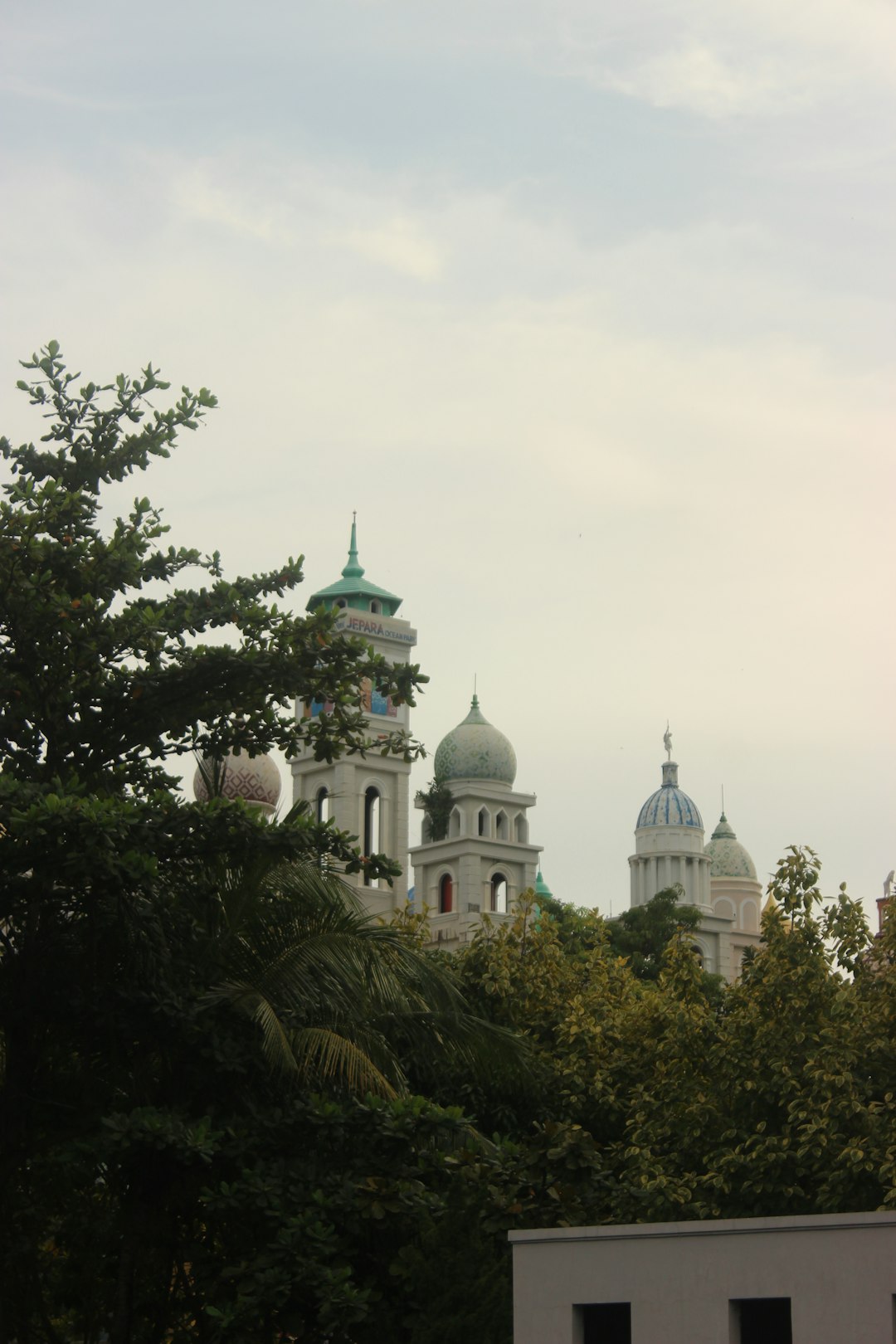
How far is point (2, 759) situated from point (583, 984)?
1274cm

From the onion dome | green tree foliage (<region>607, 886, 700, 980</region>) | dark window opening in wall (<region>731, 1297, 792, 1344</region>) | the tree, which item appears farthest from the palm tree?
green tree foliage (<region>607, 886, 700, 980</region>)

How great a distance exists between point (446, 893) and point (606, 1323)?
5367 cm

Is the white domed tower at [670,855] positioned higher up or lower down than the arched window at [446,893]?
higher up

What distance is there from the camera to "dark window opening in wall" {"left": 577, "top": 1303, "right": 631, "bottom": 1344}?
1680 cm

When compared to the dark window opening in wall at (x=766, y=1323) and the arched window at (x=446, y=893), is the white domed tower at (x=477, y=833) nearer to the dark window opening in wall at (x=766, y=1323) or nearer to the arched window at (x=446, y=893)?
the arched window at (x=446, y=893)

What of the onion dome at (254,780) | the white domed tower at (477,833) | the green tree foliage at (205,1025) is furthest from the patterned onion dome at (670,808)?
the green tree foliage at (205,1025)

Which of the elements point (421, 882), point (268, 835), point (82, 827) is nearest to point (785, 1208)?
point (268, 835)

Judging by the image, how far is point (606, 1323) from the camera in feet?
55.6

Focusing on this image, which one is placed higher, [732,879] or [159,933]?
[732,879]

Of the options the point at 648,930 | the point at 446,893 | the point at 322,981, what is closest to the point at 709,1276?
the point at 322,981

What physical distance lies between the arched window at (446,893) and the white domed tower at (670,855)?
868 inches

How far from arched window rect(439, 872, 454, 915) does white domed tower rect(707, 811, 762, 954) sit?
29879 mm

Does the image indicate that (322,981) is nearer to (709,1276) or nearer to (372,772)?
(709,1276)

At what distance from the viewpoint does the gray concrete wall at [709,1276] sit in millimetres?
15367
